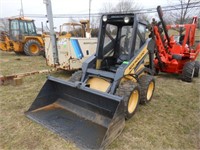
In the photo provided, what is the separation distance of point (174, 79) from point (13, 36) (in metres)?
10.4

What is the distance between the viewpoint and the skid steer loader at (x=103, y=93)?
111 inches

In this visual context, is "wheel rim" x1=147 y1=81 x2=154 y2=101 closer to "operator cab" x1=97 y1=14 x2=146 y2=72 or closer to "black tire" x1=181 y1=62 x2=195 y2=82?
"operator cab" x1=97 y1=14 x2=146 y2=72

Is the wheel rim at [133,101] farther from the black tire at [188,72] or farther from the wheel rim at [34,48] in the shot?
the wheel rim at [34,48]

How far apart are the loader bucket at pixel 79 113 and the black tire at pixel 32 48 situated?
357 inches

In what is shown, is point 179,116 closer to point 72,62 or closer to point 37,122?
point 37,122

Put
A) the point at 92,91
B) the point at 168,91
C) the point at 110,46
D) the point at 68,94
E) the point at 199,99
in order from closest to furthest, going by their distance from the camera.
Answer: the point at 92,91 → the point at 68,94 → the point at 110,46 → the point at 199,99 → the point at 168,91

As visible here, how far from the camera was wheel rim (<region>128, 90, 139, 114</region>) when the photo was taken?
3398mm

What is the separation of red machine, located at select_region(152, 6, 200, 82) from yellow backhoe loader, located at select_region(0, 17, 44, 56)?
858 cm

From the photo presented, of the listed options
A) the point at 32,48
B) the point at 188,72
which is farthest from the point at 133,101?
the point at 32,48

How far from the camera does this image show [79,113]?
132 inches

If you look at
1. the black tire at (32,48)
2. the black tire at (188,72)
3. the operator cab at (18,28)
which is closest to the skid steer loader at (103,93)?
the black tire at (188,72)

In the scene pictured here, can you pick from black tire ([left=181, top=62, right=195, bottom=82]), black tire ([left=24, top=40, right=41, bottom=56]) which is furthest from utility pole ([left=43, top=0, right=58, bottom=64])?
black tire ([left=24, top=40, right=41, bottom=56])

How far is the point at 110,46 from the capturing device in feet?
14.1

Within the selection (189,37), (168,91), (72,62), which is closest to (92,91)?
(168,91)
